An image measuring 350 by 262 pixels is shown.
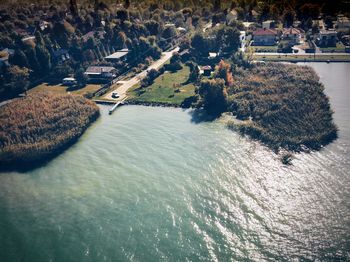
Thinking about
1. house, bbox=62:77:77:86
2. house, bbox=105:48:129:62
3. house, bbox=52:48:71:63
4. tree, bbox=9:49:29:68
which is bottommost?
house, bbox=62:77:77:86

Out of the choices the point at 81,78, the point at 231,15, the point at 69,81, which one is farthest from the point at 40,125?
the point at 231,15

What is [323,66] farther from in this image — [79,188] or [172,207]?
[79,188]

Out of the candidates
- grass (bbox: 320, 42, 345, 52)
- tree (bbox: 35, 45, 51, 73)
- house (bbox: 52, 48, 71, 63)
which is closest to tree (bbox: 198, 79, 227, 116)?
tree (bbox: 35, 45, 51, 73)

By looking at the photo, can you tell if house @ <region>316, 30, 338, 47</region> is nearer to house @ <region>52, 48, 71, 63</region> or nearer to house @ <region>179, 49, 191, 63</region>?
house @ <region>179, 49, 191, 63</region>

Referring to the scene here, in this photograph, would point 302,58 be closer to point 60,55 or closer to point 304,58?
point 304,58

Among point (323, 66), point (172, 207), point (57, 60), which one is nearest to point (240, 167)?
point (172, 207)

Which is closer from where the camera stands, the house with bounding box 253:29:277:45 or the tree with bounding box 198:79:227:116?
the tree with bounding box 198:79:227:116

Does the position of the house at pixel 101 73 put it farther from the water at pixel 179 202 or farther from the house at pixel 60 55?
the water at pixel 179 202
